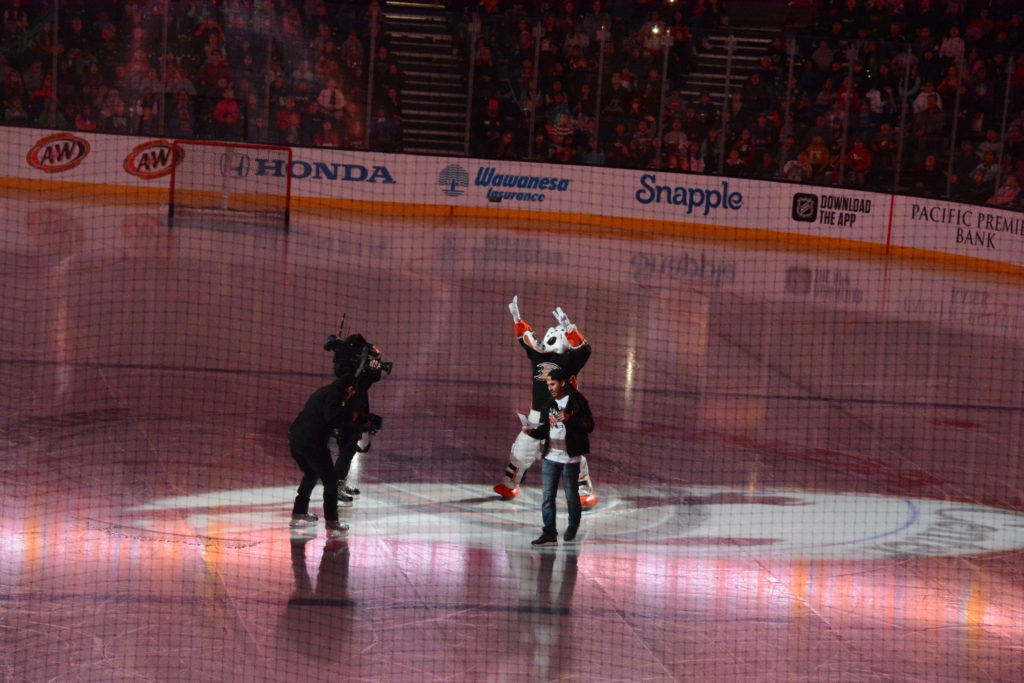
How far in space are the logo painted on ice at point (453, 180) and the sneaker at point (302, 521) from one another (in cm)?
1481

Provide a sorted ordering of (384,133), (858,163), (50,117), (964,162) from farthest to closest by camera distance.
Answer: (384,133) → (858,163) → (964,162) → (50,117)

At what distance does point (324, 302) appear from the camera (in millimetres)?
16156

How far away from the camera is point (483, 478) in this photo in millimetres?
10508

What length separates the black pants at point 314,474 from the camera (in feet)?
28.6

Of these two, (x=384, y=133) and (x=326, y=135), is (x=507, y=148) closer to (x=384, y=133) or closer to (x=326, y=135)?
(x=384, y=133)

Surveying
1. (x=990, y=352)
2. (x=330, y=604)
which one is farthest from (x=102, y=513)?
(x=990, y=352)

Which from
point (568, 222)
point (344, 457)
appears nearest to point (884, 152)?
point (568, 222)

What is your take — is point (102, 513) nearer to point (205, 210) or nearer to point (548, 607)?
point (548, 607)

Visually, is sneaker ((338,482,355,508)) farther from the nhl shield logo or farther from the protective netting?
the nhl shield logo

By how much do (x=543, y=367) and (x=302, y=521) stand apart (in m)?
1.96

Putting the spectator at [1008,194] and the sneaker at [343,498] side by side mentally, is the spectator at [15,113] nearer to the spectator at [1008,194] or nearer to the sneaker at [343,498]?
the sneaker at [343,498]

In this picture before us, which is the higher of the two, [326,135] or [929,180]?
[326,135]

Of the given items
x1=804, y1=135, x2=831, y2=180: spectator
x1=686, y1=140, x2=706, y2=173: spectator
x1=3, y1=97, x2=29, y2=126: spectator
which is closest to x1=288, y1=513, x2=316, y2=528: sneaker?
x1=3, y1=97, x2=29, y2=126: spectator

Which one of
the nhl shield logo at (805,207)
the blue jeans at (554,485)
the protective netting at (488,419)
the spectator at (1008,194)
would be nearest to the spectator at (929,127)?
the protective netting at (488,419)
